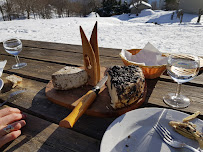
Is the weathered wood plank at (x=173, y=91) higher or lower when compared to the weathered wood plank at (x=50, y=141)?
higher

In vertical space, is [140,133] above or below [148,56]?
below

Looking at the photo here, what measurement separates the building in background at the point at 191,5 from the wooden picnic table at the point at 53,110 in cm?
2604

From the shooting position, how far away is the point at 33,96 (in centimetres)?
119

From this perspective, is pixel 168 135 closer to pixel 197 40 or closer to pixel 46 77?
pixel 46 77

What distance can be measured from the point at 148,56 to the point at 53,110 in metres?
0.91

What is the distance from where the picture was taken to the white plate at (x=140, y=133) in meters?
0.71

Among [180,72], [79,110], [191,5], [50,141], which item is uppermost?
[191,5]

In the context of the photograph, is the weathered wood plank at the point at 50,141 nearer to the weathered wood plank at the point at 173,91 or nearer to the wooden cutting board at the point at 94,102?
the wooden cutting board at the point at 94,102

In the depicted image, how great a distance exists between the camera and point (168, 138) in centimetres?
75

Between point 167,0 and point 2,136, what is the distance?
35.0 m

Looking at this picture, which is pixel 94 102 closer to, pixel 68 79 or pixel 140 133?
pixel 68 79

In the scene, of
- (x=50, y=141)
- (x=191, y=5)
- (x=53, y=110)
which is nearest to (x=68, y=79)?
(x=53, y=110)

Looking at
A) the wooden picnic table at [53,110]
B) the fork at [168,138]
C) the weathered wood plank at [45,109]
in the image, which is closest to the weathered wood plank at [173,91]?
the wooden picnic table at [53,110]

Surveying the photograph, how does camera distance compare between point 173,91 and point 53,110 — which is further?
point 173,91
